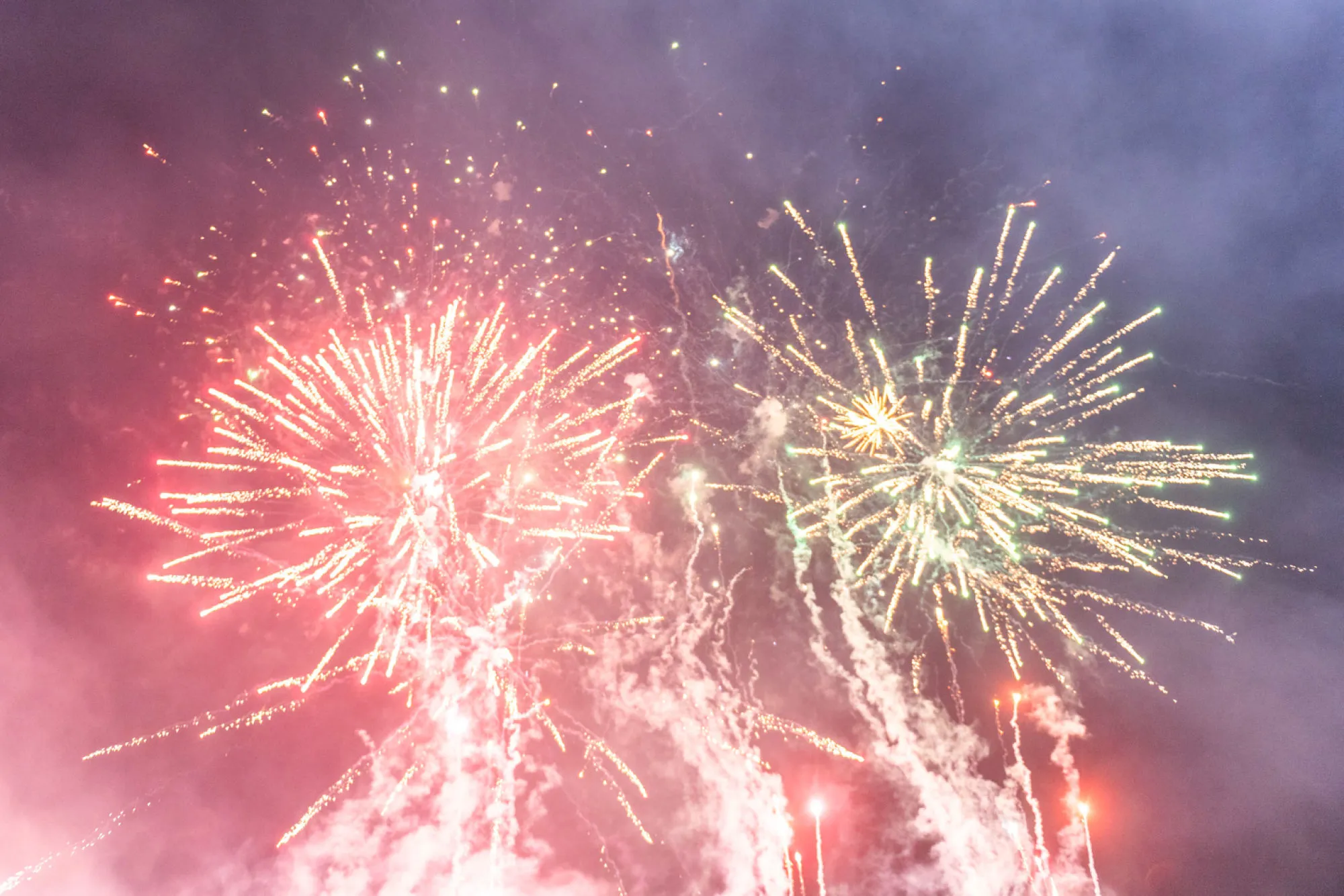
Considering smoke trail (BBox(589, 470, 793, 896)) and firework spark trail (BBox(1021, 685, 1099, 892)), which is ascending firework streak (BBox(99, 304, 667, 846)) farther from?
firework spark trail (BBox(1021, 685, 1099, 892))

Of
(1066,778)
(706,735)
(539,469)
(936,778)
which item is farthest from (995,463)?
(539,469)

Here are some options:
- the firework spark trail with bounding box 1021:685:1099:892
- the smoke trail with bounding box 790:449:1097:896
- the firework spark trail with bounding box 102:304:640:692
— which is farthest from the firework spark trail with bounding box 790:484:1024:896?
the firework spark trail with bounding box 102:304:640:692

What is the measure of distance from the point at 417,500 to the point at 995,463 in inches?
366

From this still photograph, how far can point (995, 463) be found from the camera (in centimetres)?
1124

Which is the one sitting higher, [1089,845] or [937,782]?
[937,782]

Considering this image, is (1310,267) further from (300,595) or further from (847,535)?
(300,595)

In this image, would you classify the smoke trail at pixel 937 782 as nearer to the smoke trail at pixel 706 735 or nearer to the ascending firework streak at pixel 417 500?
the smoke trail at pixel 706 735

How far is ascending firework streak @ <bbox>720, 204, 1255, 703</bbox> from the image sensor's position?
11445 mm

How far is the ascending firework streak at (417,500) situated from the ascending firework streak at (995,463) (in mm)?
3414

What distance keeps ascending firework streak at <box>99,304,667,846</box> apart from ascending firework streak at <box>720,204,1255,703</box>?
11.2 ft

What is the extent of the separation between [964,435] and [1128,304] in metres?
3.93

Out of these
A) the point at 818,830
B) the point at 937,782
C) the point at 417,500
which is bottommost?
the point at 818,830

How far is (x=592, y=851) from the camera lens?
41.2 feet

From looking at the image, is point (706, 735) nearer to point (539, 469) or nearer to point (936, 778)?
point (936, 778)
